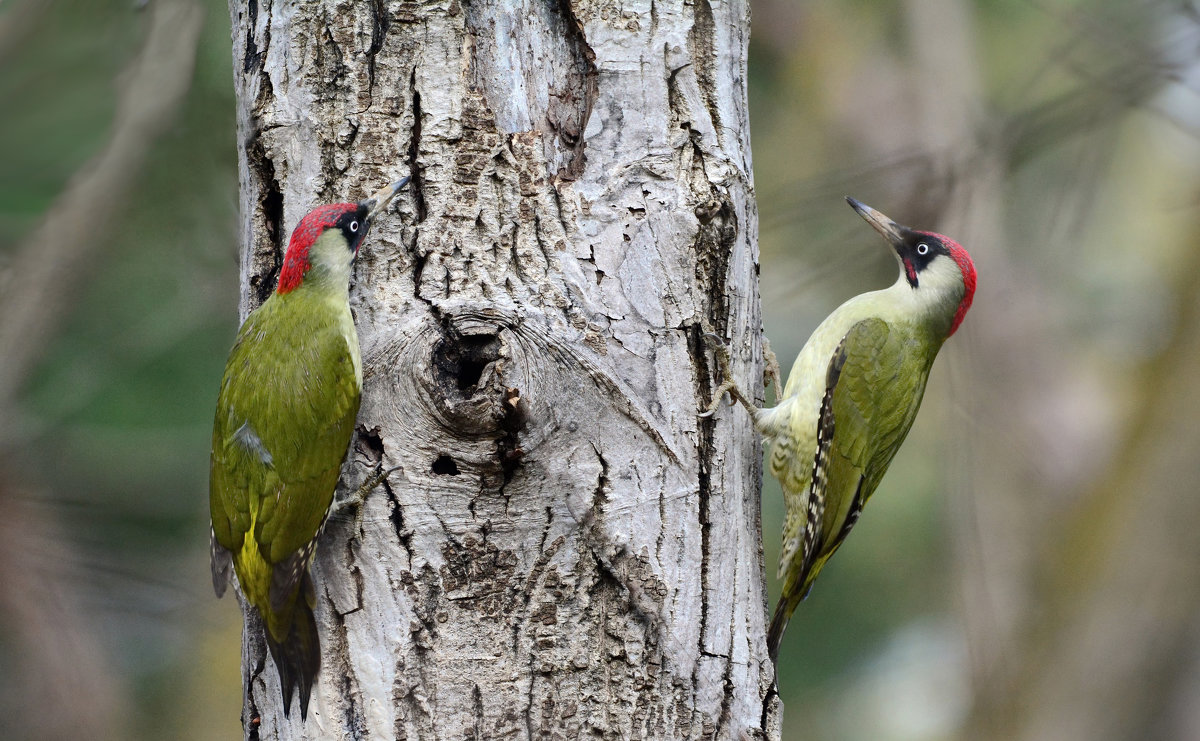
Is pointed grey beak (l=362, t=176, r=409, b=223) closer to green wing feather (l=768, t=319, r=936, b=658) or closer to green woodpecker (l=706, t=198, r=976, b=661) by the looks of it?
green woodpecker (l=706, t=198, r=976, b=661)

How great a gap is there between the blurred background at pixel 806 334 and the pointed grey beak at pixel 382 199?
2734 millimetres

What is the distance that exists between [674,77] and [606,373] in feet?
2.28

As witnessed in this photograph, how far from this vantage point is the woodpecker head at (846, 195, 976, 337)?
3.82 m

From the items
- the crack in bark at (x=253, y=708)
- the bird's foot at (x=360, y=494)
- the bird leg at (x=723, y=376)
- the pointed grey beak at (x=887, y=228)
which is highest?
the pointed grey beak at (x=887, y=228)

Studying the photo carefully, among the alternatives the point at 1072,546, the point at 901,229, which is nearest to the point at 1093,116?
the point at 901,229

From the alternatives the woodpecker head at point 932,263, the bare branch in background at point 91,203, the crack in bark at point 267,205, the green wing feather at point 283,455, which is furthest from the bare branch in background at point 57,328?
the woodpecker head at point 932,263

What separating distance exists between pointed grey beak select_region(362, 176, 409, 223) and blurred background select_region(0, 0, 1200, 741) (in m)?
2.73

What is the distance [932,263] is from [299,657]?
2712 millimetres

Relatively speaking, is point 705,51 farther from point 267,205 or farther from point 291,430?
point 291,430

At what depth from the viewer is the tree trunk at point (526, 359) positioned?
2.07 m

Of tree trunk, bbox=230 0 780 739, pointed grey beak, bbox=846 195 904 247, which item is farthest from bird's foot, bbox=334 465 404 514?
pointed grey beak, bbox=846 195 904 247

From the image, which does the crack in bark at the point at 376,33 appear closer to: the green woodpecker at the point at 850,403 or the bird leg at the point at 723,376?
the bird leg at the point at 723,376

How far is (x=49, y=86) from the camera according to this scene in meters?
5.21

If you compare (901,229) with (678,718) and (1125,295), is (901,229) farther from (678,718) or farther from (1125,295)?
(1125,295)
